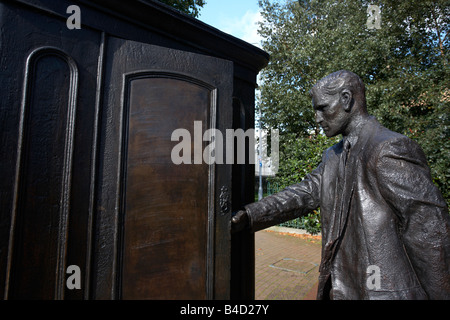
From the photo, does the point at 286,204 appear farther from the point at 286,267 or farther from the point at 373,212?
the point at 286,267

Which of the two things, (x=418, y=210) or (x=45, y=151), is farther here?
(x=45, y=151)

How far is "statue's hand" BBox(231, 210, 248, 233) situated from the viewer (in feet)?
7.08

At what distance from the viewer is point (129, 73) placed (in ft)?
6.15

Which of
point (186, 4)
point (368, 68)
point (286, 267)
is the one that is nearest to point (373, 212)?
point (286, 267)

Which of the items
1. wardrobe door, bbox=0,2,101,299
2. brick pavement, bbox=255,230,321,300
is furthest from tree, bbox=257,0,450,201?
wardrobe door, bbox=0,2,101,299

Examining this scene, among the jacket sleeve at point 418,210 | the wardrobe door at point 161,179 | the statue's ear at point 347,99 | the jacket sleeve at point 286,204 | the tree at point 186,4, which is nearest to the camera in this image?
the jacket sleeve at point 418,210

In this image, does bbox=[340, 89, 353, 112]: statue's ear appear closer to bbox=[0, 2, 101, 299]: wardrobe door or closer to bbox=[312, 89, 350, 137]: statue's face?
bbox=[312, 89, 350, 137]: statue's face

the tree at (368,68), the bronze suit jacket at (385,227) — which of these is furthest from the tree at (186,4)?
the bronze suit jacket at (385,227)

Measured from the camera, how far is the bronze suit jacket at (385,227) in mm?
1521

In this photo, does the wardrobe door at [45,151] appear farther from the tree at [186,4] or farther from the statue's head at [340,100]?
the tree at [186,4]

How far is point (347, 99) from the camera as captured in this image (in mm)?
1932

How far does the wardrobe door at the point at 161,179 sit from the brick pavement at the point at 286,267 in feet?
9.75

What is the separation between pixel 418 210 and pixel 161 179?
5.39 ft
